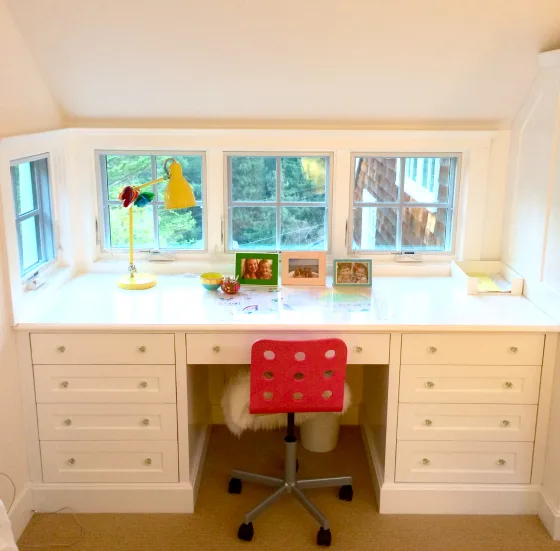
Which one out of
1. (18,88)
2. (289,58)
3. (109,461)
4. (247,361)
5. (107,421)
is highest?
(289,58)

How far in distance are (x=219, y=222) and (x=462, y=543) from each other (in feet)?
5.88

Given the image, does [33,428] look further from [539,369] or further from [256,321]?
[539,369]

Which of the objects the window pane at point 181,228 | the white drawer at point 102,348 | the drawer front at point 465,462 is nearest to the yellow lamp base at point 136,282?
the window pane at point 181,228

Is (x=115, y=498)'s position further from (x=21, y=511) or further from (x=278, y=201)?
(x=278, y=201)

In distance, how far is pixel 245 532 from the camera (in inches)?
100.0

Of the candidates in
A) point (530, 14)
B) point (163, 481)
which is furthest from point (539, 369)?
point (163, 481)

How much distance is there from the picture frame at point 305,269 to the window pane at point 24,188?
1.13 meters

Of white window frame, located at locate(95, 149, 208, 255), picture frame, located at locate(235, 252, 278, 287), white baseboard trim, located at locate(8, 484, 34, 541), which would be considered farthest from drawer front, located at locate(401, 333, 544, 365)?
white baseboard trim, located at locate(8, 484, 34, 541)

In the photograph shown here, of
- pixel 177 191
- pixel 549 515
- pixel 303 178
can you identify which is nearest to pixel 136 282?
pixel 177 191

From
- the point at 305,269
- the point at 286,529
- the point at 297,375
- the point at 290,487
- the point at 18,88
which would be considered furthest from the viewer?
the point at 305,269

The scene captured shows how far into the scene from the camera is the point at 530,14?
238 cm

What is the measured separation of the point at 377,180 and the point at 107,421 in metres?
1.69

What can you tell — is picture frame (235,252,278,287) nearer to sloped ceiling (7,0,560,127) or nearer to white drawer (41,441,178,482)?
sloped ceiling (7,0,560,127)

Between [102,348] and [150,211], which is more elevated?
[150,211]
